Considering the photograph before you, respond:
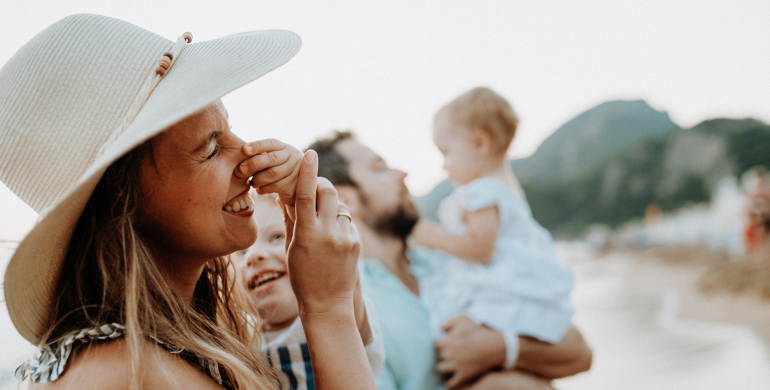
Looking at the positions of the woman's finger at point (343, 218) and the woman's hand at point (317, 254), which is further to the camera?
the woman's finger at point (343, 218)

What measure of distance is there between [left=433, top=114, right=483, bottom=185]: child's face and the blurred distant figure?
13.6 m

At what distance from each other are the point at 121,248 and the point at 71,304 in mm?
184

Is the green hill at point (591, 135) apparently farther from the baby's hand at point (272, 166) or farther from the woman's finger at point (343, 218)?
the baby's hand at point (272, 166)

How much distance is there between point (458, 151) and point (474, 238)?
0.86 meters

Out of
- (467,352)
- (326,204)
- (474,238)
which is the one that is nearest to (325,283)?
(326,204)

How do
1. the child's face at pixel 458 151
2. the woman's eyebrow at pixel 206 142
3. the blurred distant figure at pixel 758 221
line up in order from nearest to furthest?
the woman's eyebrow at pixel 206 142 → the child's face at pixel 458 151 → the blurred distant figure at pixel 758 221

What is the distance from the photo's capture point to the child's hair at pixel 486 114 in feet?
12.4

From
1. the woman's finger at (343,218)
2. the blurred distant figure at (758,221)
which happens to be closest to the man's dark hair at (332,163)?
the woman's finger at (343,218)

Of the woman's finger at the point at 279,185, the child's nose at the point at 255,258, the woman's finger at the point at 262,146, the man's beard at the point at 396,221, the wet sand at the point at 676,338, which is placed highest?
the woman's finger at the point at 262,146

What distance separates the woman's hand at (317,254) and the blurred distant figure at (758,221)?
1572cm

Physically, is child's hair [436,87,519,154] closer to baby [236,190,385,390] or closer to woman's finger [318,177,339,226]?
baby [236,190,385,390]

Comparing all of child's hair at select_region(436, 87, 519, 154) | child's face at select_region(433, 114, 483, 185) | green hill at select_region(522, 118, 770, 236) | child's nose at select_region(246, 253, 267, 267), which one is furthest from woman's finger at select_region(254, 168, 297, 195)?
green hill at select_region(522, 118, 770, 236)

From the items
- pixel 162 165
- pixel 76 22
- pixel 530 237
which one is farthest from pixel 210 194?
pixel 530 237

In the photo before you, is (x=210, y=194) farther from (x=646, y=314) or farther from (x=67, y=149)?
(x=646, y=314)
